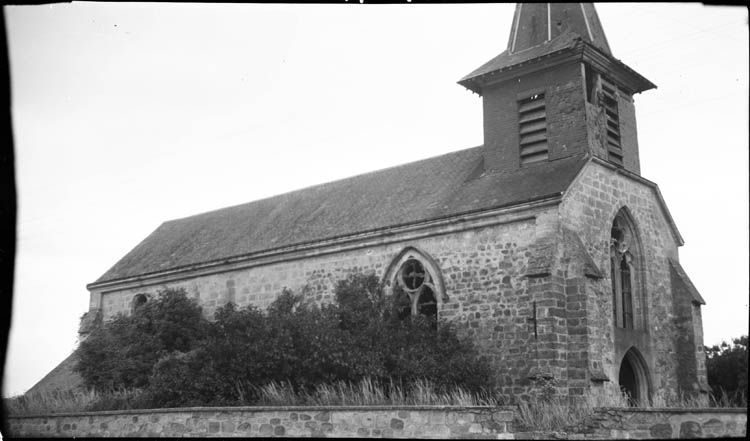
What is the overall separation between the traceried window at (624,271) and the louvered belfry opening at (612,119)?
1.83m

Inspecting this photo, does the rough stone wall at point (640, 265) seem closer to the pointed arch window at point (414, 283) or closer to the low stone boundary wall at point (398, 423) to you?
the pointed arch window at point (414, 283)

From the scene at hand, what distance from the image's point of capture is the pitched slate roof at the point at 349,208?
21.4m

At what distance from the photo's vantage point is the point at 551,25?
24.0 m

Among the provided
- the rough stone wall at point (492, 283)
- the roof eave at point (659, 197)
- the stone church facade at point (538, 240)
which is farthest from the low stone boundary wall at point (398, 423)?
the roof eave at point (659, 197)

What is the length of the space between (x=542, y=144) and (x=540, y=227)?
3.70m

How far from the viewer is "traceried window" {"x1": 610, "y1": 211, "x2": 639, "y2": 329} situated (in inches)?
838

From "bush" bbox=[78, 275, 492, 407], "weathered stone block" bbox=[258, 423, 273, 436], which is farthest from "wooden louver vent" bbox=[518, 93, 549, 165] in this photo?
"weathered stone block" bbox=[258, 423, 273, 436]

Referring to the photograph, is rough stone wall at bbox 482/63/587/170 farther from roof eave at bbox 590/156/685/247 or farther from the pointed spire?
the pointed spire

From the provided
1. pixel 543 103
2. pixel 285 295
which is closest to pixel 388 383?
pixel 285 295

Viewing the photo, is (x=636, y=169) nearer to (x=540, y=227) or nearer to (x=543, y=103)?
(x=543, y=103)

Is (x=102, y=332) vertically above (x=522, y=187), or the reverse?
(x=522, y=187)

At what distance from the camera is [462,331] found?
811 inches

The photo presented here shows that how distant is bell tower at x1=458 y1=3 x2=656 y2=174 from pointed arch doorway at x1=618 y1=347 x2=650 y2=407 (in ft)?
18.4

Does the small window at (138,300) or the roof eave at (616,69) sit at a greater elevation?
the roof eave at (616,69)
